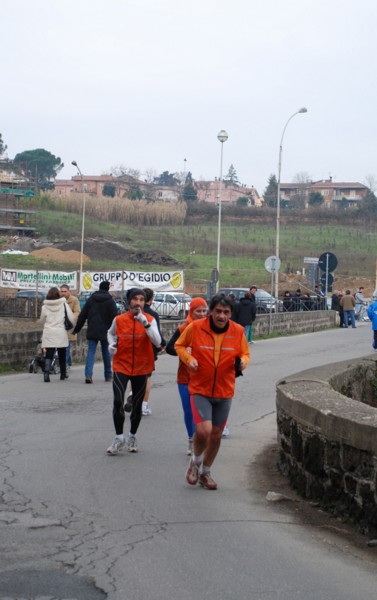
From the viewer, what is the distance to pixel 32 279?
102 feet

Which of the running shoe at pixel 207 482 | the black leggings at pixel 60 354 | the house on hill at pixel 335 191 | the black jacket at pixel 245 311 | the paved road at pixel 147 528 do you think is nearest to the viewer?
the paved road at pixel 147 528

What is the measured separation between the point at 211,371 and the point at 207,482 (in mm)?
987

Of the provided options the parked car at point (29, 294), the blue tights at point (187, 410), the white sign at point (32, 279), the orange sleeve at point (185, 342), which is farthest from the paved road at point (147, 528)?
the parked car at point (29, 294)

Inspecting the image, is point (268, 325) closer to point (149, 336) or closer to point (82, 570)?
point (149, 336)

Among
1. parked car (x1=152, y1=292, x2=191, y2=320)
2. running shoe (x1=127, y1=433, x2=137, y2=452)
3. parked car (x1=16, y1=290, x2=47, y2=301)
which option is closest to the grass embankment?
parked car (x1=152, y1=292, x2=191, y2=320)

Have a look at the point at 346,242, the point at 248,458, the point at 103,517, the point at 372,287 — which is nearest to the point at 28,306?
the point at 248,458

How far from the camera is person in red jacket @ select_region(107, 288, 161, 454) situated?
9.51m

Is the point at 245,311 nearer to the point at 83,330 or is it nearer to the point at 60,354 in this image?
the point at 83,330

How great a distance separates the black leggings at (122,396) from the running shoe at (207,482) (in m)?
1.55

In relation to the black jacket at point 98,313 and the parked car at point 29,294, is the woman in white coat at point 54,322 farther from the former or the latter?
the parked car at point 29,294

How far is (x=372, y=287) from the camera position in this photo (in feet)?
232

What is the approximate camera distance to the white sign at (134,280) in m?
28.4

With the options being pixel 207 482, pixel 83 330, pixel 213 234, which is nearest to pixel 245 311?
pixel 83 330

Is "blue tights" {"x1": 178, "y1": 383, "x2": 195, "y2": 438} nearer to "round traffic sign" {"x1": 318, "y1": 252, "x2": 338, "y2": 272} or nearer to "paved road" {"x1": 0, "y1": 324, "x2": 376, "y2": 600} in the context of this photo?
"paved road" {"x1": 0, "y1": 324, "x2": 376, "y2": 600}
